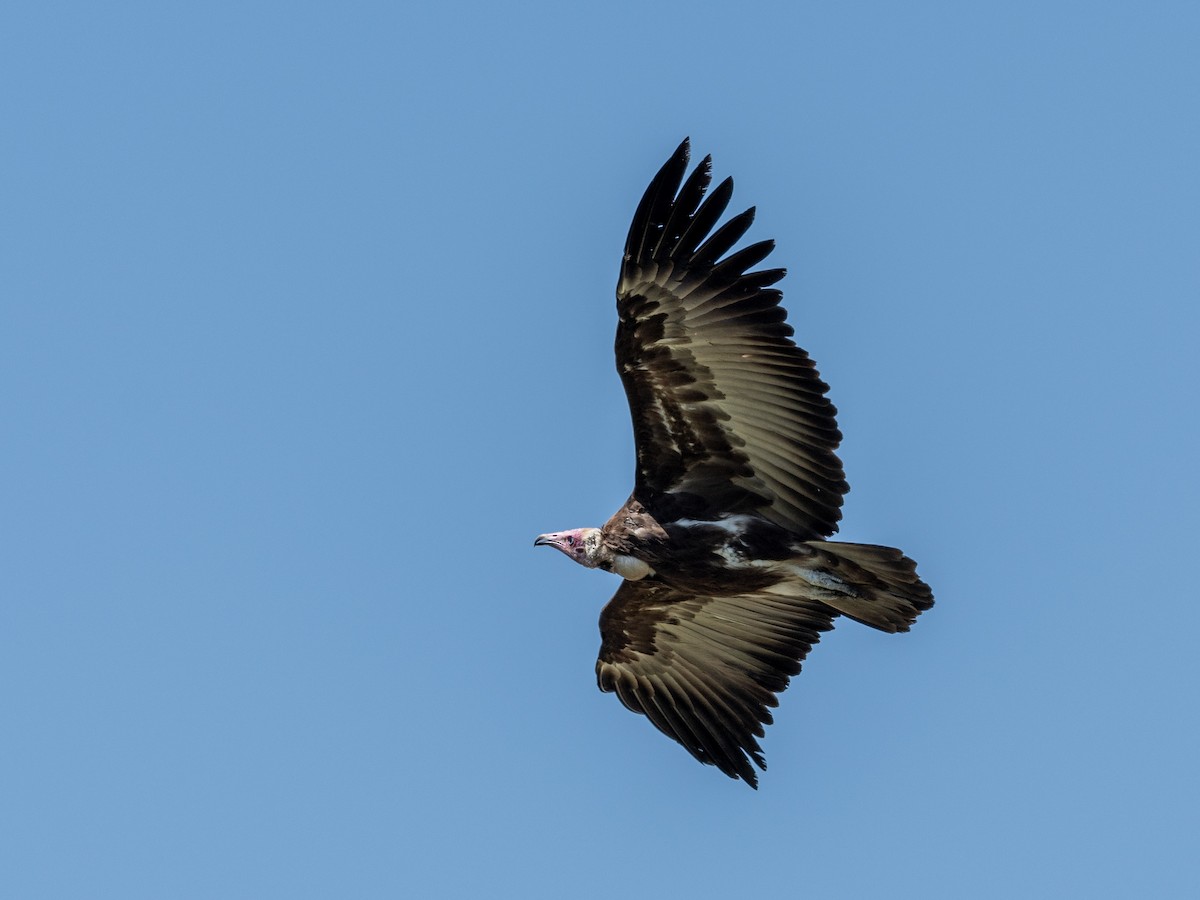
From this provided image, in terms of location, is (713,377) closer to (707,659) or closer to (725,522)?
(725,522)

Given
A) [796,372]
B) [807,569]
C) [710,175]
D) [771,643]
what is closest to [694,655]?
[771,643]

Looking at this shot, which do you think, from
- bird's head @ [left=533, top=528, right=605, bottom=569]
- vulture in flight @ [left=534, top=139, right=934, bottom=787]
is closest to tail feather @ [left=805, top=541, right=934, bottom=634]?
vulture in flight @ [left=534, top=139, right=934, bottom=787]

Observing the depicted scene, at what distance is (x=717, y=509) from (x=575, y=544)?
1.25 metres

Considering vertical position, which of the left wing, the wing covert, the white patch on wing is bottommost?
the left wing

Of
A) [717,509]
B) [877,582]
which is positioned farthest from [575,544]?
[877,582]

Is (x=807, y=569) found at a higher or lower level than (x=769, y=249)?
lower

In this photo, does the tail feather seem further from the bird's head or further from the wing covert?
the bird's head

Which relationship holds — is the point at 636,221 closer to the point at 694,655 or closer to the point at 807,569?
the point at 807,569

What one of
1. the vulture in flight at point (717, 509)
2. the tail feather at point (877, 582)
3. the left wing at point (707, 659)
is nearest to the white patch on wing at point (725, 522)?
the vulture in flight at point (717, 509)

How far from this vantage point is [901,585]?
15.2 metres

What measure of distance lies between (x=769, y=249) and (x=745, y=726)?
4280mm

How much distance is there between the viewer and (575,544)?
1600 cm

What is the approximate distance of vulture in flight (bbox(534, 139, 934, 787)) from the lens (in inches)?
580

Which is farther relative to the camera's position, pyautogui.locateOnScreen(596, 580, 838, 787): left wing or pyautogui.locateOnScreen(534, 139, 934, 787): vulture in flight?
pyautogui.locateOnScreen(596, 580, 838, 787): left wing
